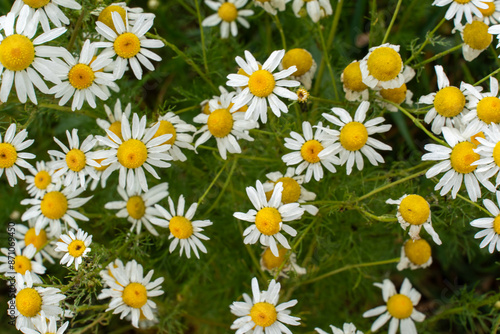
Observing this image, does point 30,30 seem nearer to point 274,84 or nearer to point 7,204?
point 274,84

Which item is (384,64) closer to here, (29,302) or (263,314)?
(263,314)

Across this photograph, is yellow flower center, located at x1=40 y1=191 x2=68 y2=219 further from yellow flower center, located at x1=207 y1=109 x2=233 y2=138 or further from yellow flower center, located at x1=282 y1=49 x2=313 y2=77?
yellow flower center, located at x1=282 y1=49 x2=313 y2=77

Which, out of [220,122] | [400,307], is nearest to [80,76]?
[220,122]

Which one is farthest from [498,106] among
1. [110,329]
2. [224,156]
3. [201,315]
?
[110,329]

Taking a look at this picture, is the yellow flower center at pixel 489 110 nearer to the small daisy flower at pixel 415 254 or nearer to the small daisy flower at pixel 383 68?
the small daisy flower at pixel 383 68

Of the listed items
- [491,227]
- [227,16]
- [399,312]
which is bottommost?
[399,312]

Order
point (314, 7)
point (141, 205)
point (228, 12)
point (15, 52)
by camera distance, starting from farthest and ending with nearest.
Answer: point (228, 12)
point (141, 205)
point (314, 7)
point (15, 52)
